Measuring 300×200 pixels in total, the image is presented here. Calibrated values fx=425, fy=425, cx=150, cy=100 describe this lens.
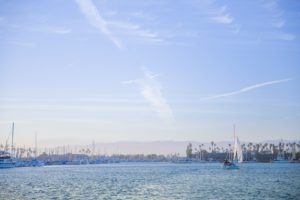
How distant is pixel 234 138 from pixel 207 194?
431 feet

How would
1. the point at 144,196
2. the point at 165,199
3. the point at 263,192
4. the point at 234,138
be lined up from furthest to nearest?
the point at 234,138, the point at 263,192, the point at 144,196, the point at 165,199

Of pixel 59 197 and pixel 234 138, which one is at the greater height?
pixel 234 138

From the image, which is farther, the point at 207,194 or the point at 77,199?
the point at 207,194

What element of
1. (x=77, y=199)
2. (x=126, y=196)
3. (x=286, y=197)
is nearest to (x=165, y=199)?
(x=126, y=196)

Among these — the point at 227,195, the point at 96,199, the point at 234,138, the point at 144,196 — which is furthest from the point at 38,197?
the point at 234,138

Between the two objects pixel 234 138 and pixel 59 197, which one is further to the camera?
pixel 234 138

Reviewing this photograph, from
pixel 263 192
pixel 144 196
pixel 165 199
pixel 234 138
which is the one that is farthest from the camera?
pixel 234 138

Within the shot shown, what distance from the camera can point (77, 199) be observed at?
61.2 meters

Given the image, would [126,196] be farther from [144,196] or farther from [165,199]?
[165,199]

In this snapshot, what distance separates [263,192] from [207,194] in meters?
10.2

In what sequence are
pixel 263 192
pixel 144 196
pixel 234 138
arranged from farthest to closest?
pixel 234 138
pixel 263 192
pixel 144 196

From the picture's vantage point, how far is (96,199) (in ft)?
200

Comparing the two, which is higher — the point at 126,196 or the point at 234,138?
the point at 234,138

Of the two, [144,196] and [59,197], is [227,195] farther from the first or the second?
[59,197]
